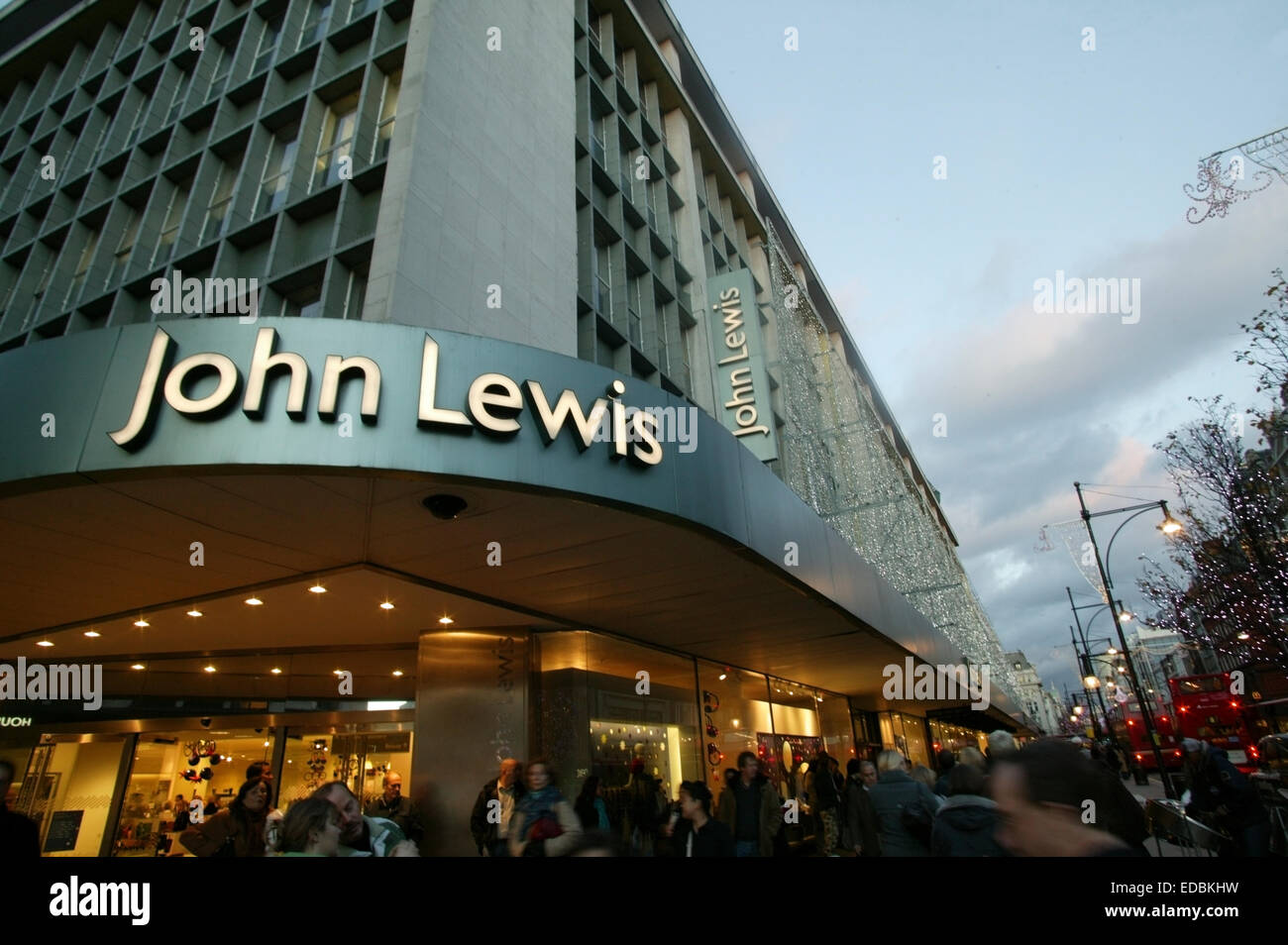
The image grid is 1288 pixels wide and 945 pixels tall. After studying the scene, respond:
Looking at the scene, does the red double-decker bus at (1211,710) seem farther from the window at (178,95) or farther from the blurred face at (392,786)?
the window at (178,95)

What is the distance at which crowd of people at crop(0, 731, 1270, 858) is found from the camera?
2.12m

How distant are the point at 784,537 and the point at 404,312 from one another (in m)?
5.90

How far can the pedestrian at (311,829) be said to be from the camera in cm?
320

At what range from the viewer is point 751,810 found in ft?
22.3

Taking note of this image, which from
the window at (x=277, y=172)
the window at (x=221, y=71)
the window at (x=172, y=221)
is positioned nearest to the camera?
the window at (x=277, y=172)

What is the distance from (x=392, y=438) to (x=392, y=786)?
992 centimetres

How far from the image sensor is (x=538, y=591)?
8383 millimetres

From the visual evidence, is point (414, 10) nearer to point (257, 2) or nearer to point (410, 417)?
point (257, 2)

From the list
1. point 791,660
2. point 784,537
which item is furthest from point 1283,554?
point 784,537

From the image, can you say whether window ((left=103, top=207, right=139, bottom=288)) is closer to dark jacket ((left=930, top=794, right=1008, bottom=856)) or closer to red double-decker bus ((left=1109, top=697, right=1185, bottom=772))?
dark jacket ((left=930, top=794, right=1008, bottom=856))

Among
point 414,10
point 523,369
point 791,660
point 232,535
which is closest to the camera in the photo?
point 523,369

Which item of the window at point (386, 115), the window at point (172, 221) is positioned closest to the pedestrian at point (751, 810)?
the window at point (386, 115)

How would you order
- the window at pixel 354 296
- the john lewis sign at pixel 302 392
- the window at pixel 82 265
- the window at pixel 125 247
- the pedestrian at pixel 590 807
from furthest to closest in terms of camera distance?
the window at pixel 82 265 < the window at pixel 125 247 < the window at pixel 354 296 < the pedestrian at pixel 590 807 < the john lewis sign at pixel 302 392

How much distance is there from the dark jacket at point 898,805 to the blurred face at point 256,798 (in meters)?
5.39
